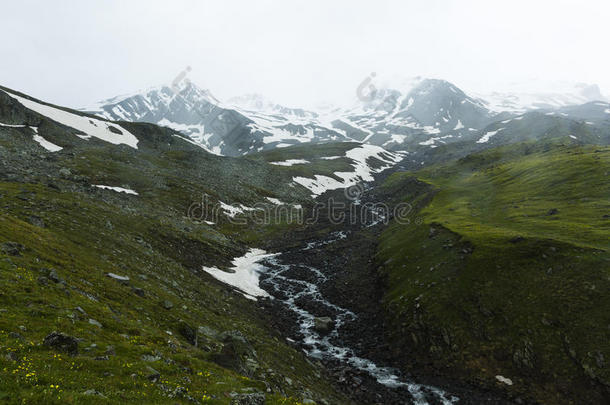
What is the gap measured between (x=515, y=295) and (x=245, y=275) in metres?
40.3

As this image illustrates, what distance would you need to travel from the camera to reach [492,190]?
88.5 meters

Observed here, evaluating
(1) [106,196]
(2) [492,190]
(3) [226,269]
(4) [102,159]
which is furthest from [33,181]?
(2) [492,190]

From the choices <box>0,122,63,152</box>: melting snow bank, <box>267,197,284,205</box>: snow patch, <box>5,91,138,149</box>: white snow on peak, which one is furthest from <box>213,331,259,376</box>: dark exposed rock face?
<box>5,91,138,149</box>: white snow on peak

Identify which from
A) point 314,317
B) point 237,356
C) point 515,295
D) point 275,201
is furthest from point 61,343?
point 275,201

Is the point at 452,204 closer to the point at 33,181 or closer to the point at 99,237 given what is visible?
the point at 99,237

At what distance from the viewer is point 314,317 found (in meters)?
47.2

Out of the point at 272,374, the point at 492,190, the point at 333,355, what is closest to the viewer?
the point at 272,374

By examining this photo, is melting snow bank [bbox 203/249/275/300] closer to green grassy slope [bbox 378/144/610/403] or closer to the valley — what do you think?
the valley

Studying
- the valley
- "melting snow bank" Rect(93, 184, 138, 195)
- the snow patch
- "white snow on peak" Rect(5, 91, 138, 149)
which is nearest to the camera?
the valley

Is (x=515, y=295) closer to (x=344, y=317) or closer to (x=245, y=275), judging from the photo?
(x=344, y=317)

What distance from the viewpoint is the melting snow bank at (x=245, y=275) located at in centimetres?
5275

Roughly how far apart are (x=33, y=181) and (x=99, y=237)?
2405 centimetres

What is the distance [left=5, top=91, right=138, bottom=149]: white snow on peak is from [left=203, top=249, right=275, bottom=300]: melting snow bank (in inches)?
3376

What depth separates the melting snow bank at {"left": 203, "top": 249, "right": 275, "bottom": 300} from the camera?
52747 mm
